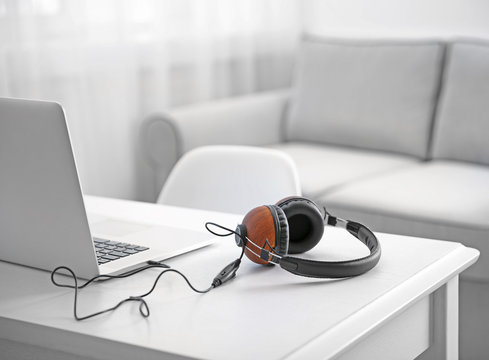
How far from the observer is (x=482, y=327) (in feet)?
6.83

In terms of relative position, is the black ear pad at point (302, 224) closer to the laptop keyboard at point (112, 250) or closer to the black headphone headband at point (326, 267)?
the black headphone headband at point (326, 267)

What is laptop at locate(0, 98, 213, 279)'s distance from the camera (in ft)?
3.40

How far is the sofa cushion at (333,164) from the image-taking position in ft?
8.25

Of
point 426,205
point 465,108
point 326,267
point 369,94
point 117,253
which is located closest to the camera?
point 326,267

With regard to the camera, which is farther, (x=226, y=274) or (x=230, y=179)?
(x=230, y=179)

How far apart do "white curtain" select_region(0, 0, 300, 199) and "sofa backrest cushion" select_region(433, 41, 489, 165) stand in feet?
3.16

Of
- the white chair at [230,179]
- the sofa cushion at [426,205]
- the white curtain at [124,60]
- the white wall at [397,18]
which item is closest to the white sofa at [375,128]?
the sofa cushion at [426,205]

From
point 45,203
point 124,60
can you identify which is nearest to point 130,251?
point 45,203

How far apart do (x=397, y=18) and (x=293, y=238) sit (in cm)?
252

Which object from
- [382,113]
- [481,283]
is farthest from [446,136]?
[481,283]

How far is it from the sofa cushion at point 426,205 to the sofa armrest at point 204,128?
60cm

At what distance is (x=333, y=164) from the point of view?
9.04ft

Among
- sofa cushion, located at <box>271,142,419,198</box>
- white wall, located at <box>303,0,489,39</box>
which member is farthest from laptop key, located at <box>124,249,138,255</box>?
white wall, located at <box>303,0,489,39</box>

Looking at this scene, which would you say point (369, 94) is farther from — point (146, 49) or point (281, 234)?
point (281, 234)
